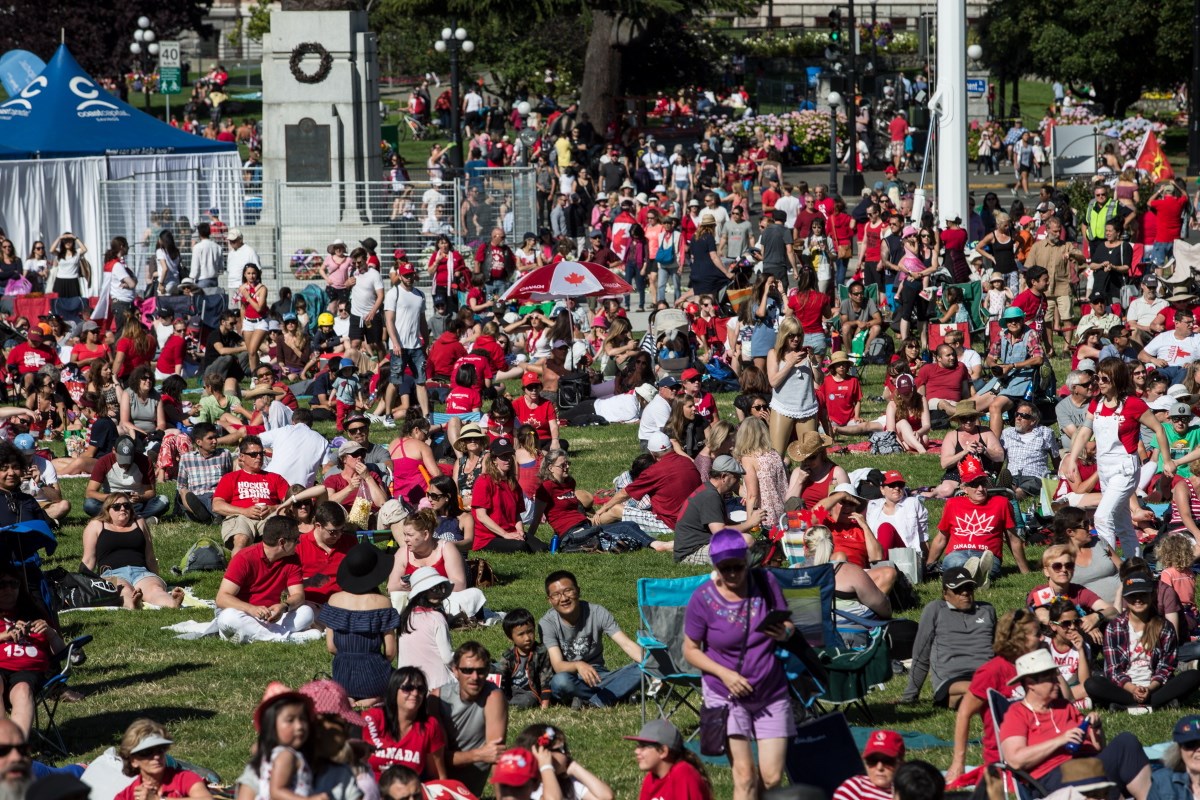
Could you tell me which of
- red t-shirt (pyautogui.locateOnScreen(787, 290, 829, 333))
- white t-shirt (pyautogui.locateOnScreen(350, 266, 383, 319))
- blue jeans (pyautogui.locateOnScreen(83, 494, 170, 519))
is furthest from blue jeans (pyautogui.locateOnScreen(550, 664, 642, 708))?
white t-shirt (pyautogui.locateOnScreen(350, 266, 383, 319))

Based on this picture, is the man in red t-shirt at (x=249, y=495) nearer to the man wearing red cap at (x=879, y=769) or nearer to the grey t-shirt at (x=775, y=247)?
the man wearing red cap at (x=879, y=769)

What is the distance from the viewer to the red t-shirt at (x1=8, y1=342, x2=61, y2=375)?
2266 centimetres

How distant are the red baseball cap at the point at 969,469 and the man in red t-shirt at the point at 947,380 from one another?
3.87 metres

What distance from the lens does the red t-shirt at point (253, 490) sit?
47.6 feet

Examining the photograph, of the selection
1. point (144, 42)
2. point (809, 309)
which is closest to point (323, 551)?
point (809, 309)

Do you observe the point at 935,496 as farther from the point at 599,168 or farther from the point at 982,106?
the point at 982,106

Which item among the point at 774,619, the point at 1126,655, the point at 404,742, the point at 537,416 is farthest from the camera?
the point at 537,416

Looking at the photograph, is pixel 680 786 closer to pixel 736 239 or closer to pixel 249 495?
pixel 249 495

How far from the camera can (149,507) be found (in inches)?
650

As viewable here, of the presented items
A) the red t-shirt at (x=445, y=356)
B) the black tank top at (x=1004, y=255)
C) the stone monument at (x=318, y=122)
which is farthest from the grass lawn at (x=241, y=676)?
the stone monument at (x=318, y=122)

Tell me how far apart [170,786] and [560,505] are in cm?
754

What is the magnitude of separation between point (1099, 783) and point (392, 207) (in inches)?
926

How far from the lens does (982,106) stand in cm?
5106

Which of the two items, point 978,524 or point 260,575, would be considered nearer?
point 260,575
